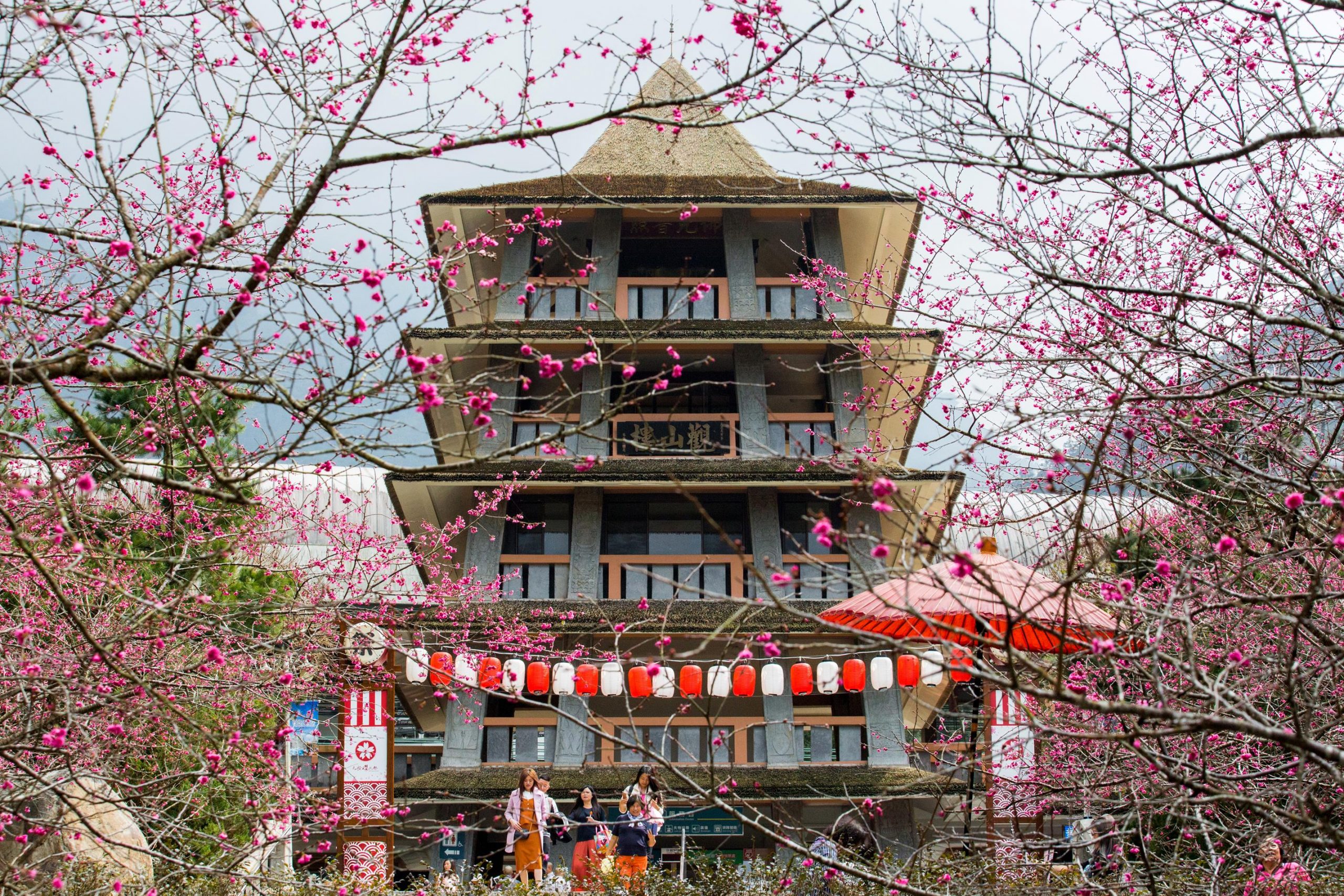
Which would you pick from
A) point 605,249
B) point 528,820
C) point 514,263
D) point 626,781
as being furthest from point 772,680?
point 514,263

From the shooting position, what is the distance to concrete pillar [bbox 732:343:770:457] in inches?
690

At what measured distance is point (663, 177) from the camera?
63.0 ft

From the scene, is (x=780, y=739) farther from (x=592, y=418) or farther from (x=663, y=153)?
(x=663, y=153)

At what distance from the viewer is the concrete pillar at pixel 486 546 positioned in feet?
55.9

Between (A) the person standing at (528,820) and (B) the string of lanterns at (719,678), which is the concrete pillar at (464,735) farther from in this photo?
(A) the person standing at (528,820)

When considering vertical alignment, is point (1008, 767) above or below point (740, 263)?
below

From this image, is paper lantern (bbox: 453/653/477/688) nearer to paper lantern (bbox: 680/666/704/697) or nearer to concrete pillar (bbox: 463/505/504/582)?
concrete pillar (bbox: 463/505/504/582)

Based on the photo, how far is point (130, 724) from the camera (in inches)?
392

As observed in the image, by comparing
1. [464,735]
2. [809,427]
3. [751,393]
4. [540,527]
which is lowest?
[464,735]

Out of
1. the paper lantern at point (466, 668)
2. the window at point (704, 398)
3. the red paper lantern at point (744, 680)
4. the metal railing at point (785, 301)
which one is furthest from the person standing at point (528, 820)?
the metal railing at point (785, 301)

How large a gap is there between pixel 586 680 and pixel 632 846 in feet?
13.6

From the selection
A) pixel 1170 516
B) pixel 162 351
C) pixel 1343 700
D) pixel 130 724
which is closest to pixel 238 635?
pixel 162 351

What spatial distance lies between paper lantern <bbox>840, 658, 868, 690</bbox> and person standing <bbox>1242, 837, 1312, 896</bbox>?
770 centimetres

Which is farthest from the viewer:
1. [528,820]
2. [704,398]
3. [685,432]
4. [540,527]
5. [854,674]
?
[704,398]
